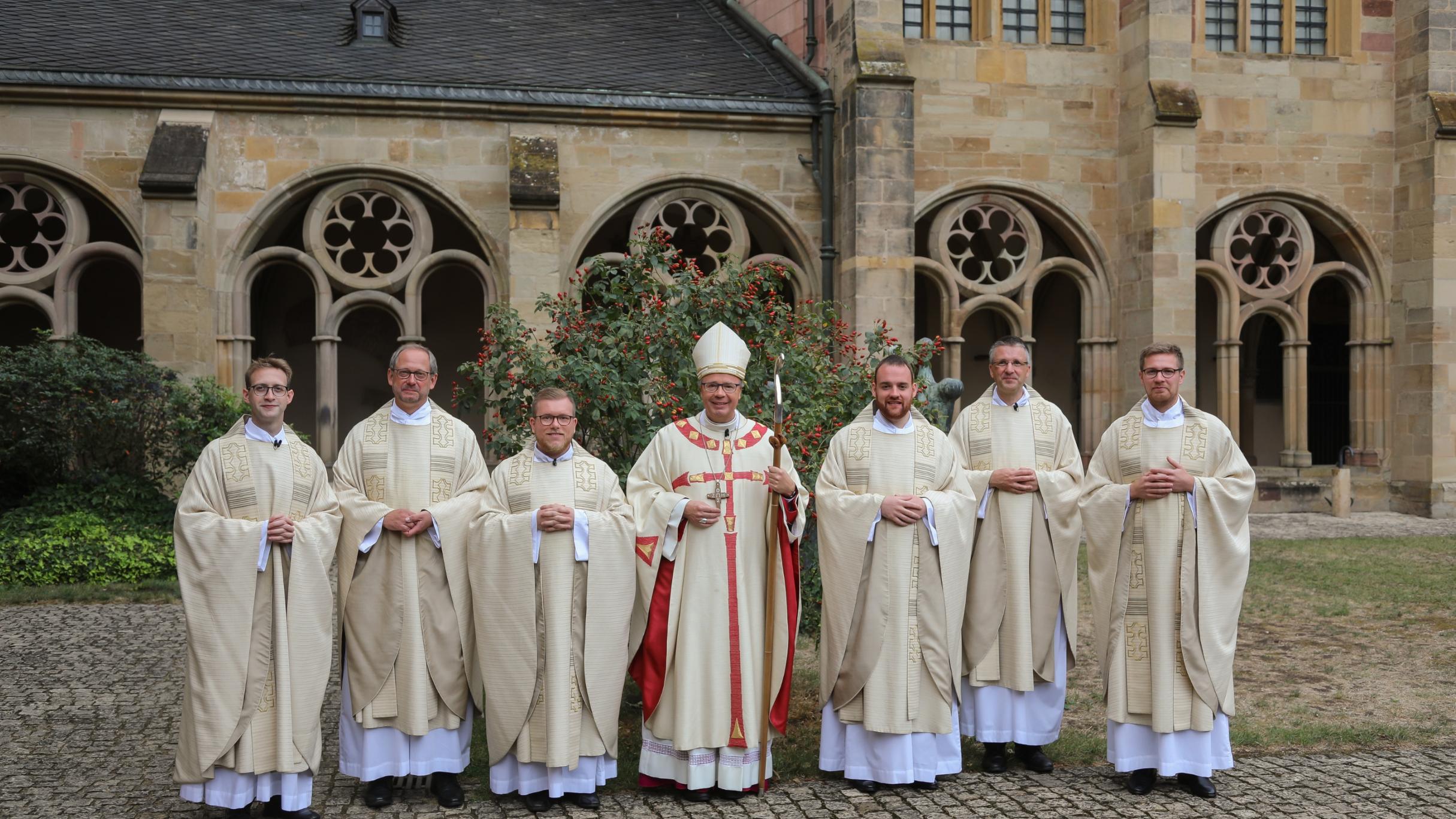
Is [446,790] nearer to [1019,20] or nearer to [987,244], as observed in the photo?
[987,244]

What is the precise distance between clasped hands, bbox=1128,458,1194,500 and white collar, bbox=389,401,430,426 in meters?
3.06

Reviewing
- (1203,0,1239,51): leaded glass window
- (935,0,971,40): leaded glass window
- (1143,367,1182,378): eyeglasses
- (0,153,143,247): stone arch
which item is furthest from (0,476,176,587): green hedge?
(1203,0,1239,51): leaded glass window

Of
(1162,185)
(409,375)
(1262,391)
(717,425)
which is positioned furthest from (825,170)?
(409,375)

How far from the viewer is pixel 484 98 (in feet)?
44.1

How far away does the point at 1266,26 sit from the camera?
15.9m

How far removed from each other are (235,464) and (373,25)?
35.0ft

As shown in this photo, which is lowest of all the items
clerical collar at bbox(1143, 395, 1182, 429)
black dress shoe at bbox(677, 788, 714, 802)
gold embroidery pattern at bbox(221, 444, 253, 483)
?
black dress shoe at bbox(677, 788, 714, 802)

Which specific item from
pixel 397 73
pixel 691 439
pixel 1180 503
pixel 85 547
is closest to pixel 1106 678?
pixel 1180 503

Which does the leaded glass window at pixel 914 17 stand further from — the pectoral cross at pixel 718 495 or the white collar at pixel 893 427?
the pectoral cross at pixel 718 495

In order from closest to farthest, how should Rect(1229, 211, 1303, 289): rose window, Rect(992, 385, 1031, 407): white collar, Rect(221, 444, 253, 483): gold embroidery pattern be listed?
1. Rect(221, 444, 253, 483): gold embroidery pattern
2. Rect(992, 385, 1031, 407): white collar
3. Rect(1229, 211, 1303, 289): rose window

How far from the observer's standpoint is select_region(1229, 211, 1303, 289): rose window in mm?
15641

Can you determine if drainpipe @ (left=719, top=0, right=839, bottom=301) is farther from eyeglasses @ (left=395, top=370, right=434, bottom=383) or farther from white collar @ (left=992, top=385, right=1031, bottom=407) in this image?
eyeglasses @ (left=395, top=370, right=434, bottom=383)

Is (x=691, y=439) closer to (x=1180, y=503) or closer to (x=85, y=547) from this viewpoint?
(x=1180, y=503)

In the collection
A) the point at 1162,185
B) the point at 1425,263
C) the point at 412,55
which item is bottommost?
the point at 1425,263
